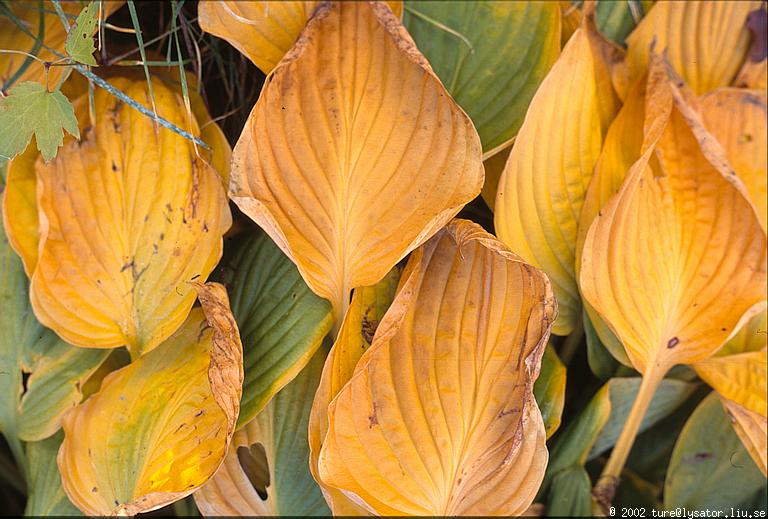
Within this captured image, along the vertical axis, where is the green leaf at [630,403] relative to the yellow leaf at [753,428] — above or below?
below

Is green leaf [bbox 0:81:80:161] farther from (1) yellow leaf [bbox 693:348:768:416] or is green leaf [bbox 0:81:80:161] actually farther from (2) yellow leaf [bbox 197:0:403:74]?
(1) yellow leaf [bbox 693:348:768:416]

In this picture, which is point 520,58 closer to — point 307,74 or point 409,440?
point 307,74

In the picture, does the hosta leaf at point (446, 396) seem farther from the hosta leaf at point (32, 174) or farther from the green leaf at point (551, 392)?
the hosta leaf at point (32, 174)

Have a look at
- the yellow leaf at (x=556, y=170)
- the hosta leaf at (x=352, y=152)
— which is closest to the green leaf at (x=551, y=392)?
the yellow leaf at (x=556, y=170)

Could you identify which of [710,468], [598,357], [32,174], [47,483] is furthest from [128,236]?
[710,468]

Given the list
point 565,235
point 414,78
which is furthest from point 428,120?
point 565,235

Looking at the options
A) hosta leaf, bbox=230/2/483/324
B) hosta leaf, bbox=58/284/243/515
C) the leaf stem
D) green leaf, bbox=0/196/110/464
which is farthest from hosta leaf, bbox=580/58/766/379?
green leaf, bbox=0/196/110/464

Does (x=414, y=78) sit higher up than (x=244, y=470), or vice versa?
(x=414, y=78)
